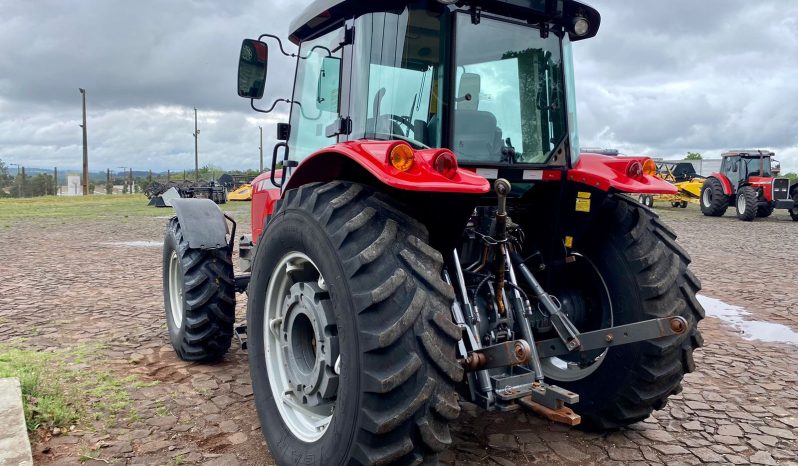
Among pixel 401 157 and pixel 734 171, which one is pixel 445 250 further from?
pixel 734 171

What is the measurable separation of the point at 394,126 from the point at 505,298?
1.13 metres

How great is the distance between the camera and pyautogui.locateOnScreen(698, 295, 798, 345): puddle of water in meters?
6.20

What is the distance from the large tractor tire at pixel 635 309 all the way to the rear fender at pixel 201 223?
2967 millimetres

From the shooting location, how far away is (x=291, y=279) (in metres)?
3.33

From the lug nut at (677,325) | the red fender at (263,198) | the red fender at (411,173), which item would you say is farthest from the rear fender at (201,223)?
the lug nut at (677,325)

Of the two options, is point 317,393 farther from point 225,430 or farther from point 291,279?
point 225,430

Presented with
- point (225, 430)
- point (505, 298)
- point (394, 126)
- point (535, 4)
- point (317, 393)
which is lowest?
point (225, 430)

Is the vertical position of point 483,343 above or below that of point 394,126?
below

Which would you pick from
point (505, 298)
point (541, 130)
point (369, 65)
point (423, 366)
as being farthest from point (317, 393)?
point (541, 130)

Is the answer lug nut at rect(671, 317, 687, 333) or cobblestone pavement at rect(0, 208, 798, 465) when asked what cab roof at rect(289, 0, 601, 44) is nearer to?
lug nut at rect(671, 317, 687, 333)

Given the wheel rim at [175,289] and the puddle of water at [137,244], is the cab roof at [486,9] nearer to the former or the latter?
the wheel rim at [175,289]

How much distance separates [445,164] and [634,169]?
1.45 metres

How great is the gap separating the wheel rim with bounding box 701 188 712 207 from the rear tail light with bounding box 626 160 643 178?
2308 centimetres

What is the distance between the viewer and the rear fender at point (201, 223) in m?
4.97
